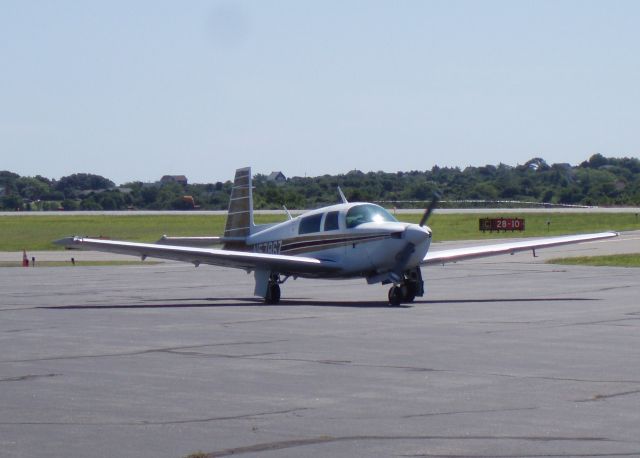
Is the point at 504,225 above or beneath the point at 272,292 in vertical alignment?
above

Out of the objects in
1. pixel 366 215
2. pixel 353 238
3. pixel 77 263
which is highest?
pixel 366 215

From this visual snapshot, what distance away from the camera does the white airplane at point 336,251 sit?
75.2 ft

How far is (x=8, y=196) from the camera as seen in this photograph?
192 metres

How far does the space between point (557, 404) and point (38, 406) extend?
494cm

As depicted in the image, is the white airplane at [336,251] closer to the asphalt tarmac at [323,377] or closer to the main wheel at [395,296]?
the main wheel at [395,296]

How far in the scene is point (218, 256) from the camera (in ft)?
77.6

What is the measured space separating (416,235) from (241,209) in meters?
6.52

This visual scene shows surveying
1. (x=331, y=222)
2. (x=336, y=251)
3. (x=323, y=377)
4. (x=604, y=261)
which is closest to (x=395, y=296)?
(x=336, y=251)

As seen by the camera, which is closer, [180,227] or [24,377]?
[24,377]

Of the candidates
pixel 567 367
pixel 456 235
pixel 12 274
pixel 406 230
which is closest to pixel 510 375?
pixel 567 367

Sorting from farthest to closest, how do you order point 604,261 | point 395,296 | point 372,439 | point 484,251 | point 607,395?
point 604,261 → point 484,251 → point 395,296 → point 607,395 → point 372,439

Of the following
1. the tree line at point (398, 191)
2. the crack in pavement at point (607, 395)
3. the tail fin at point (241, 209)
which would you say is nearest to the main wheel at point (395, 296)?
the tail fin at point (241, 209)

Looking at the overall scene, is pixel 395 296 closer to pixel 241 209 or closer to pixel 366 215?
pixel 366 215

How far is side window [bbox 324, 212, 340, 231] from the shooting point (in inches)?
950
